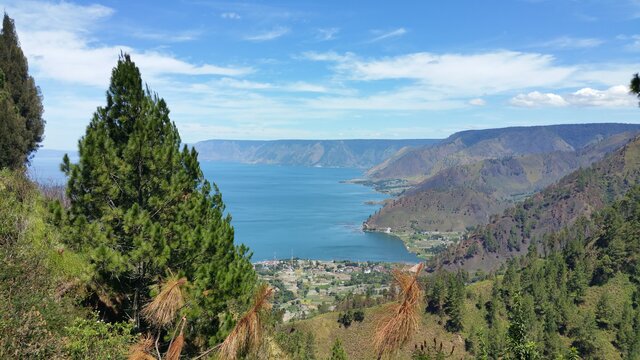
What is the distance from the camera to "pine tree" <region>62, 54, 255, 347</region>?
11898mm

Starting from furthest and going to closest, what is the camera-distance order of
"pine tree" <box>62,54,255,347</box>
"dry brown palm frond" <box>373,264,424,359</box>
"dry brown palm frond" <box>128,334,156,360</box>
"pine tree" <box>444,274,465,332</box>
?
"pine tree" <box>444,274,465,332</box>, "pine tree" <box>62,54,255,347</box>, "dry brown palm frond" <box>128,334,156,360</box>, "dry brown palm frond" <box>373,264,424,359</box>

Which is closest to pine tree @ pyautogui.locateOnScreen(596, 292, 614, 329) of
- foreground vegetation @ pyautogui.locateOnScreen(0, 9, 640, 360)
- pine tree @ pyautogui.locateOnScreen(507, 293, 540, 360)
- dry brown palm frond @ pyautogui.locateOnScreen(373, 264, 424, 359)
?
foreground vegetation @ pyautogui.locateOnScreen(0, 9, 640, 360)

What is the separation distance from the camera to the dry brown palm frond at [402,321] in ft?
18.8

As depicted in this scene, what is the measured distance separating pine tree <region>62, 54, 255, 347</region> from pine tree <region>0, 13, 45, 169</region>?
16.4 meters

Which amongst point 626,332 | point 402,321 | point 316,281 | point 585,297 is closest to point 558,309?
point 585,297

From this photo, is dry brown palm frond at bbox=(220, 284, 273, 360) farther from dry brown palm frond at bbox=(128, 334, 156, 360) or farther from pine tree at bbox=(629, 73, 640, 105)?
pine tree at bbox=(629, 73, 640, 105)

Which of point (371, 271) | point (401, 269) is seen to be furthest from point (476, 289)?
point (401, 269)

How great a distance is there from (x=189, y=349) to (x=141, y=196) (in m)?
4.60

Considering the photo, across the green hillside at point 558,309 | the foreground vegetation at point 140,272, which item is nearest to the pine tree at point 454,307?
the green hillside at point 558,309

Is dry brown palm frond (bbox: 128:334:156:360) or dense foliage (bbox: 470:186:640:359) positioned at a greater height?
dry brown palm frond (bbox: 128:334:156:360)

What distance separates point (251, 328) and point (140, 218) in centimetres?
550

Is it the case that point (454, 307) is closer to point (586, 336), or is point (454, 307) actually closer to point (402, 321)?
point (586, 336)

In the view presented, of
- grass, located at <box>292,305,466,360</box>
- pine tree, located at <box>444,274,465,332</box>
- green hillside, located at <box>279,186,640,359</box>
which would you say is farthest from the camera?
pine tree, located at <box>444,274,465,332</box>

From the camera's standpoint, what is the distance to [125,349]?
9.43 m
